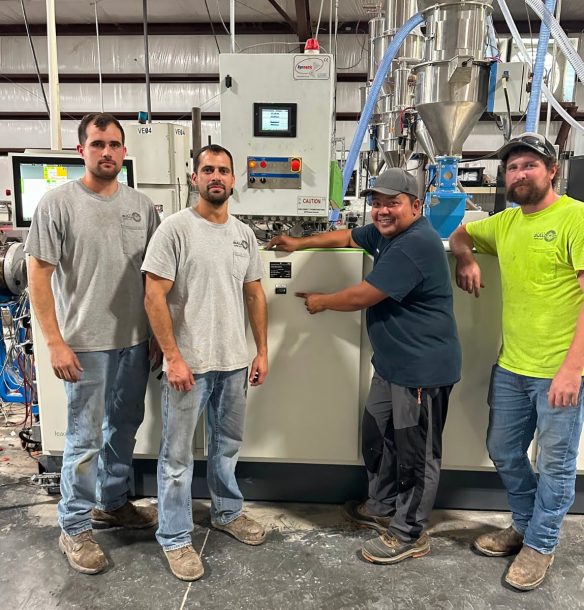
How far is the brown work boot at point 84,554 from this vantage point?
1.70 meters

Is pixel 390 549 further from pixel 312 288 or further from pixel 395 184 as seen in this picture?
pixel 395 184

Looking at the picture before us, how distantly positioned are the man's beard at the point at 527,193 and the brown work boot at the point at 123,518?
1769 millimetres

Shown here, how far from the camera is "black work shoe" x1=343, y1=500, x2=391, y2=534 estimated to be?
197cm

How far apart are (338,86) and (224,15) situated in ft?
5.83

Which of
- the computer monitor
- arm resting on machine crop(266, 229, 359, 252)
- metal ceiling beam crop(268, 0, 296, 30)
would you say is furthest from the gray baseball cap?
metal ceiling beam crop(268, 0, 296, 30)

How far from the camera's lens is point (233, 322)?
1.67 meters

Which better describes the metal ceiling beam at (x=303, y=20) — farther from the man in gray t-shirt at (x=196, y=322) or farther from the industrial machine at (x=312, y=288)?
the man in gray t-shirt at (x=196, y=322)

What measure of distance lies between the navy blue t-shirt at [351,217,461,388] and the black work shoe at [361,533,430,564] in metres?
0.59

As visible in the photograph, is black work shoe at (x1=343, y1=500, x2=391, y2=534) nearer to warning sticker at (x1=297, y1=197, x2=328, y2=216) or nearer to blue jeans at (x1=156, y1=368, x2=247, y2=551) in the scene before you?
blue jeans at (x1=156, y1=368, x2=247, y2=551)

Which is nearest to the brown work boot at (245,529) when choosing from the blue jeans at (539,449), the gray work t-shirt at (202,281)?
the gray work t-shirt at (202,281)

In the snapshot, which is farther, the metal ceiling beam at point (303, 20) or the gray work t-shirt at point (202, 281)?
the metal ceiling beam at point (303, 20)

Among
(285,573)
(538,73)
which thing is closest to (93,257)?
(285,573)

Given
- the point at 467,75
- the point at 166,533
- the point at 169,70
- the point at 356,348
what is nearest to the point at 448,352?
the point at 356,348

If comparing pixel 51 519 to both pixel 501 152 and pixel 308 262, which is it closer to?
pixel 308 262
